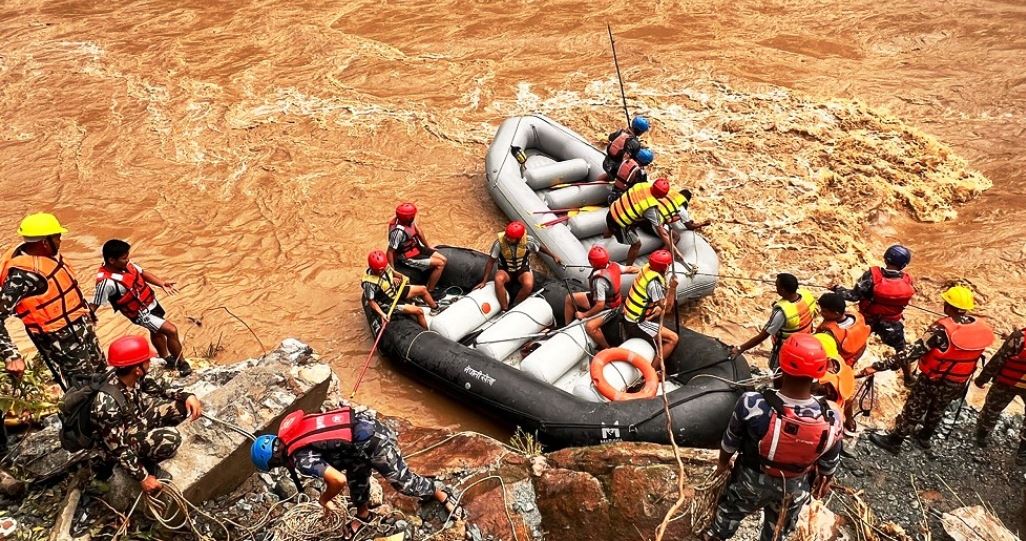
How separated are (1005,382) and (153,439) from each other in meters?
5.15

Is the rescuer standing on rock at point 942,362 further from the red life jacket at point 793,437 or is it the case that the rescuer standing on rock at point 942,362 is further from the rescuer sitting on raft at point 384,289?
the rescuer sitting on raft at point 384,289

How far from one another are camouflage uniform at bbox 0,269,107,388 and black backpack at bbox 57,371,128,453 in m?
0.87

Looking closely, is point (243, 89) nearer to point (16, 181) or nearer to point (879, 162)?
point (16, 181)

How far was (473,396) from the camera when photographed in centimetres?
545

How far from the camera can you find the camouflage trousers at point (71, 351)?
174 inches

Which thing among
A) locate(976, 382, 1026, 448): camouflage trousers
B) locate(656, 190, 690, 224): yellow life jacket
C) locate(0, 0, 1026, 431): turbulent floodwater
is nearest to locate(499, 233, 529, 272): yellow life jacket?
locate(0, 0, 1026, 431): turbulent floodwater

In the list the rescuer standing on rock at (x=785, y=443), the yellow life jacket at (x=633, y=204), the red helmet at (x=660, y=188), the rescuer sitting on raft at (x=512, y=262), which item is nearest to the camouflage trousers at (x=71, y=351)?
the rescuer sitting on raft at (x=512, y=262)

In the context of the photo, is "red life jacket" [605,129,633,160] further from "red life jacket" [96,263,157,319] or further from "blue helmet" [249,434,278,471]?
"blue helmet" [249,434,278,471]

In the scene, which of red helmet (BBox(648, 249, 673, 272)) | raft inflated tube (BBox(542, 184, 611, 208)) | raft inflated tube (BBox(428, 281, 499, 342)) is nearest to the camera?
red helmet (BBox(648, 249, 673, 272))

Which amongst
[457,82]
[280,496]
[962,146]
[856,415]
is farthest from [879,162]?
[280,496]

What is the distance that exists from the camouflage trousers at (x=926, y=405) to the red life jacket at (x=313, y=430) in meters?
3.67

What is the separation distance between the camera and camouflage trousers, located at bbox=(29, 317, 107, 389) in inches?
174

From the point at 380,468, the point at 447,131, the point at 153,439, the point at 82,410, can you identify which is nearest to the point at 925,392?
the point at 380,468

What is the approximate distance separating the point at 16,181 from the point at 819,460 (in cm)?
962
